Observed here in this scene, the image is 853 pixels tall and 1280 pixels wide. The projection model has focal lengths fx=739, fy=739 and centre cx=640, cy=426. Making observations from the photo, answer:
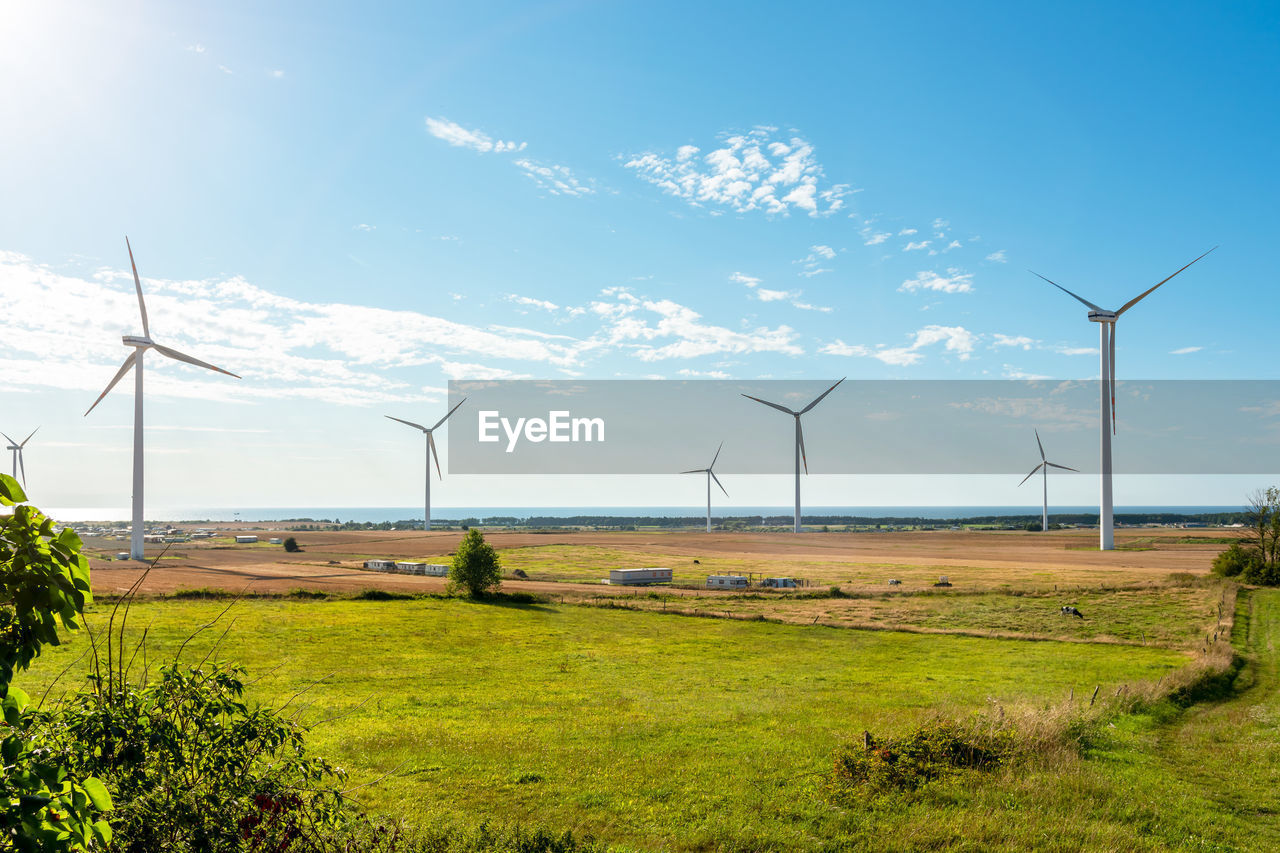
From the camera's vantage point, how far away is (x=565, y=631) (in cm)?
5784

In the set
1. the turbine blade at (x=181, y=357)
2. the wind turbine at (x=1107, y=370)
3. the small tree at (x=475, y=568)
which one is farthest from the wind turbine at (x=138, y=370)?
the wind turbine at (x=1107, y=370)

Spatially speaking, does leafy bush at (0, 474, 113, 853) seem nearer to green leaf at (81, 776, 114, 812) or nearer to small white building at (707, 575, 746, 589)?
green leaf at (81, 776, 114, 812)

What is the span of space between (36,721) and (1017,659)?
50615 millimetres

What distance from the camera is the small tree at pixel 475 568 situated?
78.6 m

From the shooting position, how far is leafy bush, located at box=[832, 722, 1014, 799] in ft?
67.3

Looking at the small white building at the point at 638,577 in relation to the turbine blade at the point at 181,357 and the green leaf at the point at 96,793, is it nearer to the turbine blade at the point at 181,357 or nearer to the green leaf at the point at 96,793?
the turbine blade at the point at 181,357

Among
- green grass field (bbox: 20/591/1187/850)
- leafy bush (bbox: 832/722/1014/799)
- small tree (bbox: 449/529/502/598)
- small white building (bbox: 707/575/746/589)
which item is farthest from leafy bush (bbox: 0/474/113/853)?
small white building (bbox: 707/575/746/589)

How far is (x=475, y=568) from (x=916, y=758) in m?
62.6

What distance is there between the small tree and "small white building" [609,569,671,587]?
115 ft

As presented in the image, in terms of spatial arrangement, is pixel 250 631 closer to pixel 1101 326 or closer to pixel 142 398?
pixel 142 398

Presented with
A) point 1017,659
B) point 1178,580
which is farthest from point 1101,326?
point 1017,659

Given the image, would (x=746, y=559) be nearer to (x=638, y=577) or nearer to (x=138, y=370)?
(x=638, y=577)

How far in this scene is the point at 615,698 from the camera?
110 ft

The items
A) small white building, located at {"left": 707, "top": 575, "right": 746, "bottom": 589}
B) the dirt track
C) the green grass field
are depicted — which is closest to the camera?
the green grass field
